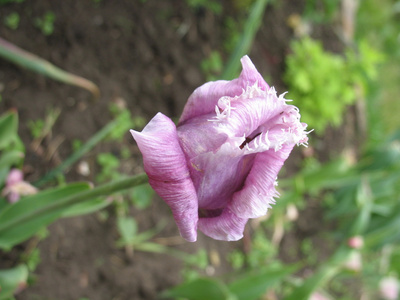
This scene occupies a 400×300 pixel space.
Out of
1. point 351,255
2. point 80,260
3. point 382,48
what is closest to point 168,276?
point 80,260

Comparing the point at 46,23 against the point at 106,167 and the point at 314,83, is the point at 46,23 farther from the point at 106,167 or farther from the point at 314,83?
the point at 314,83

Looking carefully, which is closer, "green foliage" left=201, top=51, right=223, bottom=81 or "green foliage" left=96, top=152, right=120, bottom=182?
"green foliage" left=96, top=152, right=120, bottom=182

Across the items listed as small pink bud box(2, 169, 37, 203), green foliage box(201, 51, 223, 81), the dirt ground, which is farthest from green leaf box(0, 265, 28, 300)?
green foliage box(201, 51, 223, 81)

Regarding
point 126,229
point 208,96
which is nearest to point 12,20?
point 126,229

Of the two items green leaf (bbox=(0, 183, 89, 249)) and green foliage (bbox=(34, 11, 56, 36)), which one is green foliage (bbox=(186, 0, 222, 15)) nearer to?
green foliage (bbox=(34, 11, 56, 36))

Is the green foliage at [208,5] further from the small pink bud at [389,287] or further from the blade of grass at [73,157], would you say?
the small pink bud at [389,287]

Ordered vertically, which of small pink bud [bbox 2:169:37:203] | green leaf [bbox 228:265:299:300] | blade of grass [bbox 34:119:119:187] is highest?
blade of grass [bbox 34:119:119:187]

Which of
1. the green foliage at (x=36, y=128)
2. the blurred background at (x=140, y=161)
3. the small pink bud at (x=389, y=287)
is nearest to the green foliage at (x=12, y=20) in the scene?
the blurred background at (x=140, y=161)
